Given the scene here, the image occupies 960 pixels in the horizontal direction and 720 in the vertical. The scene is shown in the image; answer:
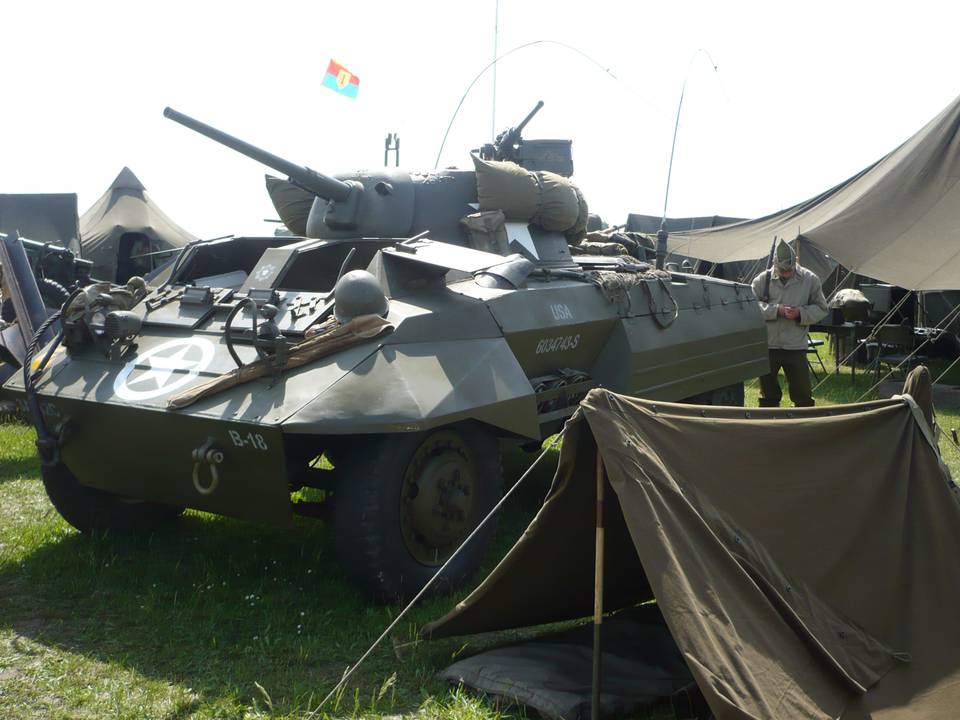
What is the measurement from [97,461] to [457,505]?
182 centimetres

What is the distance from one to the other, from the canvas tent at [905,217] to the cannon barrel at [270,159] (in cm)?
702

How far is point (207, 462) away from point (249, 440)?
1.07 ft

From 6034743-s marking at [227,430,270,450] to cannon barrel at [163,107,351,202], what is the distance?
77.0 inches

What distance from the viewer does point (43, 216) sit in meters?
14.9

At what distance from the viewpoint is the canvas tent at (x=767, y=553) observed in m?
3.28

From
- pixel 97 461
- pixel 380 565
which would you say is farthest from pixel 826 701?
pixel 97 461

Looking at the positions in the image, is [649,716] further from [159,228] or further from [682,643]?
[159,228]

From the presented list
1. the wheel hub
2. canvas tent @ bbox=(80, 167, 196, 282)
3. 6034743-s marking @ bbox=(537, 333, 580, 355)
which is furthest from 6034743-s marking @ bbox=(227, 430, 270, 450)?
canvas tent @ bbox=(80, 167, 196, 282)

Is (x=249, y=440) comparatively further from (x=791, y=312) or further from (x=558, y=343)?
(x=791, y=312)

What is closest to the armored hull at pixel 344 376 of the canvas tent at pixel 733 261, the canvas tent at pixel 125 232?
the canvas tent at pixel 733 261

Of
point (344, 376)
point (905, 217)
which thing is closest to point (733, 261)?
point (905, 217)

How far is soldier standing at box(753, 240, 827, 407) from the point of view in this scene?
8.80 meters

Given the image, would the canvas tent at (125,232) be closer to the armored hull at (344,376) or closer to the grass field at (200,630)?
the armored hull at (344,376)

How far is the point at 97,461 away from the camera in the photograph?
16.9 ft
